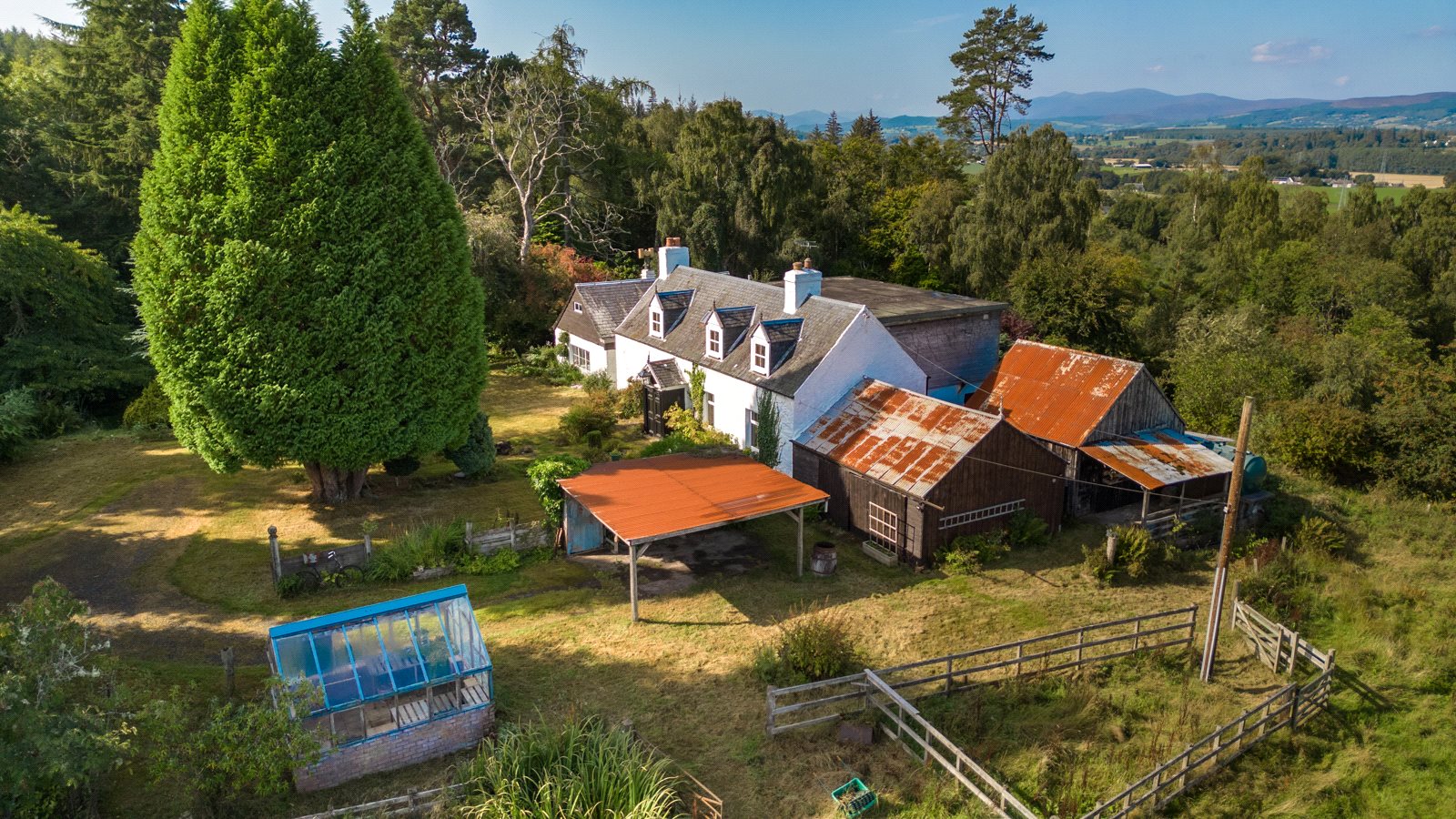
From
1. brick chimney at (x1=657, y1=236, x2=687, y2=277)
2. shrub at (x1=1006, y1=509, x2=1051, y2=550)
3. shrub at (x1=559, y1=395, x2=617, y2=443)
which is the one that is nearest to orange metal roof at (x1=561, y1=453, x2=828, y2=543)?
shrub at (x1=1006, y1=509, x2=1051, y2=550)

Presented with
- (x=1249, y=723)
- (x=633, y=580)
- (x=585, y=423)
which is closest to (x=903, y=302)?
(x=585, y=423)

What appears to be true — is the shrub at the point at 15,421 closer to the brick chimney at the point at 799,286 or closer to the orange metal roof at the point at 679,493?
the orange metal roof at the point at 679,493

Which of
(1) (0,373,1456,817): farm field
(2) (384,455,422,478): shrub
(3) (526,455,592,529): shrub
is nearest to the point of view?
(1) (0,373,1456,817): farm field

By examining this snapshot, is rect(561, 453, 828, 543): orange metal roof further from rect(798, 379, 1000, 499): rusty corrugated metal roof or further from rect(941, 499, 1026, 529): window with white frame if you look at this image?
rect(941, 499, 1026, 529): window with white frame

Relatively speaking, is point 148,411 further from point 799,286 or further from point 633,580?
point 799,286

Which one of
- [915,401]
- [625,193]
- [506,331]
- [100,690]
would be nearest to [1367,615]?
[915,401]

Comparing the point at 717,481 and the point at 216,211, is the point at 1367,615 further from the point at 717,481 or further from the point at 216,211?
the point at 216,211
